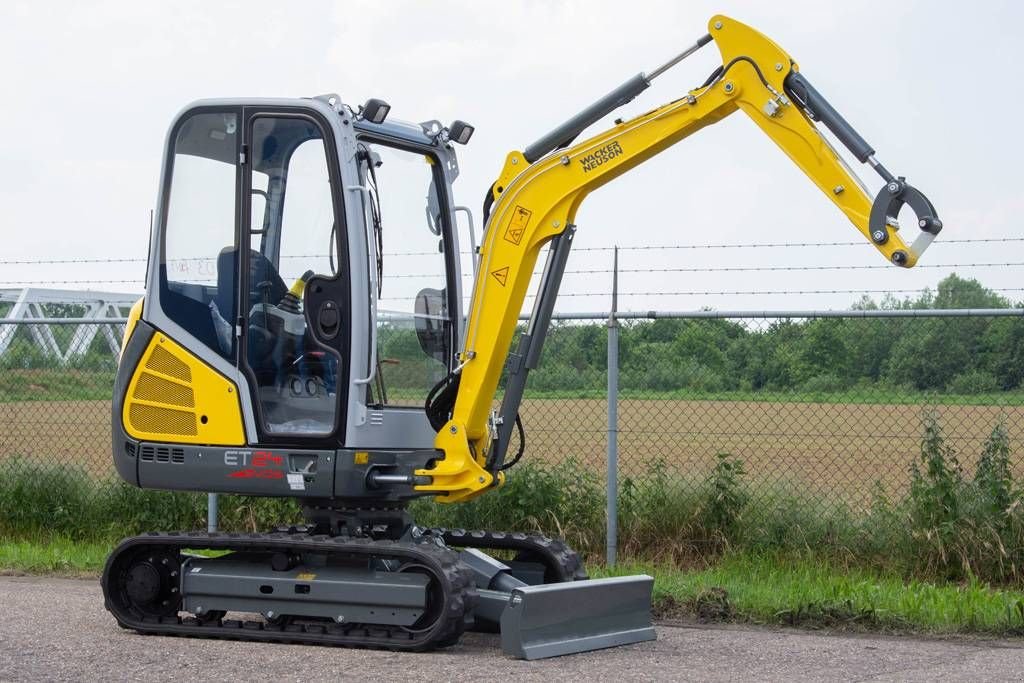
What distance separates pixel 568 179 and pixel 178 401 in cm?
263

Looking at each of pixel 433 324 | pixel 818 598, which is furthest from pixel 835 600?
pixel 433 324

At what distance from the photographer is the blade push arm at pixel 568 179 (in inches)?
307

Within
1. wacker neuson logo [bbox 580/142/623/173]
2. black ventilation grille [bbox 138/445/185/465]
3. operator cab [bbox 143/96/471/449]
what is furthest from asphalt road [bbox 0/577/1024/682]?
wacker neuson logo [bbox 580/142/623/173]

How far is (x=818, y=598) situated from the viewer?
8969mm

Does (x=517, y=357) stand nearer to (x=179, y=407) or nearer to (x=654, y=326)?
(x=179, y=407)

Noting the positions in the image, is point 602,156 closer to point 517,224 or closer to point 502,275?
point 517,224

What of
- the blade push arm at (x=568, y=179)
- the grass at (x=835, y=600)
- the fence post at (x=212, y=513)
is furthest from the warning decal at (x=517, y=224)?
the fence post at (x=212, y=513)

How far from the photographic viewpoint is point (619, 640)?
800 cm

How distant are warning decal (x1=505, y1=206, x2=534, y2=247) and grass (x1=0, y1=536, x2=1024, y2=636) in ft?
8.49

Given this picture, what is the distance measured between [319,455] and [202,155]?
193 centimetres

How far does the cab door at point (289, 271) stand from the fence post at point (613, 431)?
2900 mm

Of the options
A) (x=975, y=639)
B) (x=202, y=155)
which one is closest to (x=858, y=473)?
(x=975, y=639)

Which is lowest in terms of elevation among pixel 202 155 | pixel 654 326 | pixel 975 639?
pixel 975 639

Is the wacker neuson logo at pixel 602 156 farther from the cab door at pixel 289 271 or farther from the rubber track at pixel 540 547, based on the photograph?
the rubber track at pixel 540 547
